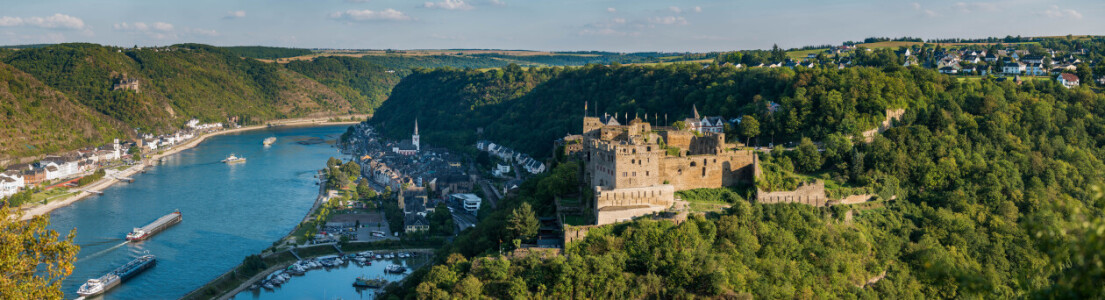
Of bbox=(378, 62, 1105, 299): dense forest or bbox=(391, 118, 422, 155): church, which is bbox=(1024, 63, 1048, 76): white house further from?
bbox=(391, 118, 422, 155): church

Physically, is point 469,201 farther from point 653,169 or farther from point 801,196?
point 801,196

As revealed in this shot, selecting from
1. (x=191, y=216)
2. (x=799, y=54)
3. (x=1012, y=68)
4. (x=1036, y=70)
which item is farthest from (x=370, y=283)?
(x=799, y=54)

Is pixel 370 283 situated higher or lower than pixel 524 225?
lower

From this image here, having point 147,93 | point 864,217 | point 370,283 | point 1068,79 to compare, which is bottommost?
point 370,283

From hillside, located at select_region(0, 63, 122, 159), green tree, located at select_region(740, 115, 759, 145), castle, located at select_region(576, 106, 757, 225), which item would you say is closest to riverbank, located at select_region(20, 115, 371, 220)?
hillside, located at select_region(0, 63, 122, 159)

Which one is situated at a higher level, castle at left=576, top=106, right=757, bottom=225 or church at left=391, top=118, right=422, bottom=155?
castle at left=576, top=106, right=757, bottom=225

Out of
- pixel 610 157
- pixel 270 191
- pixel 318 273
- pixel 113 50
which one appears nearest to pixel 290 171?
pixel 270 191
